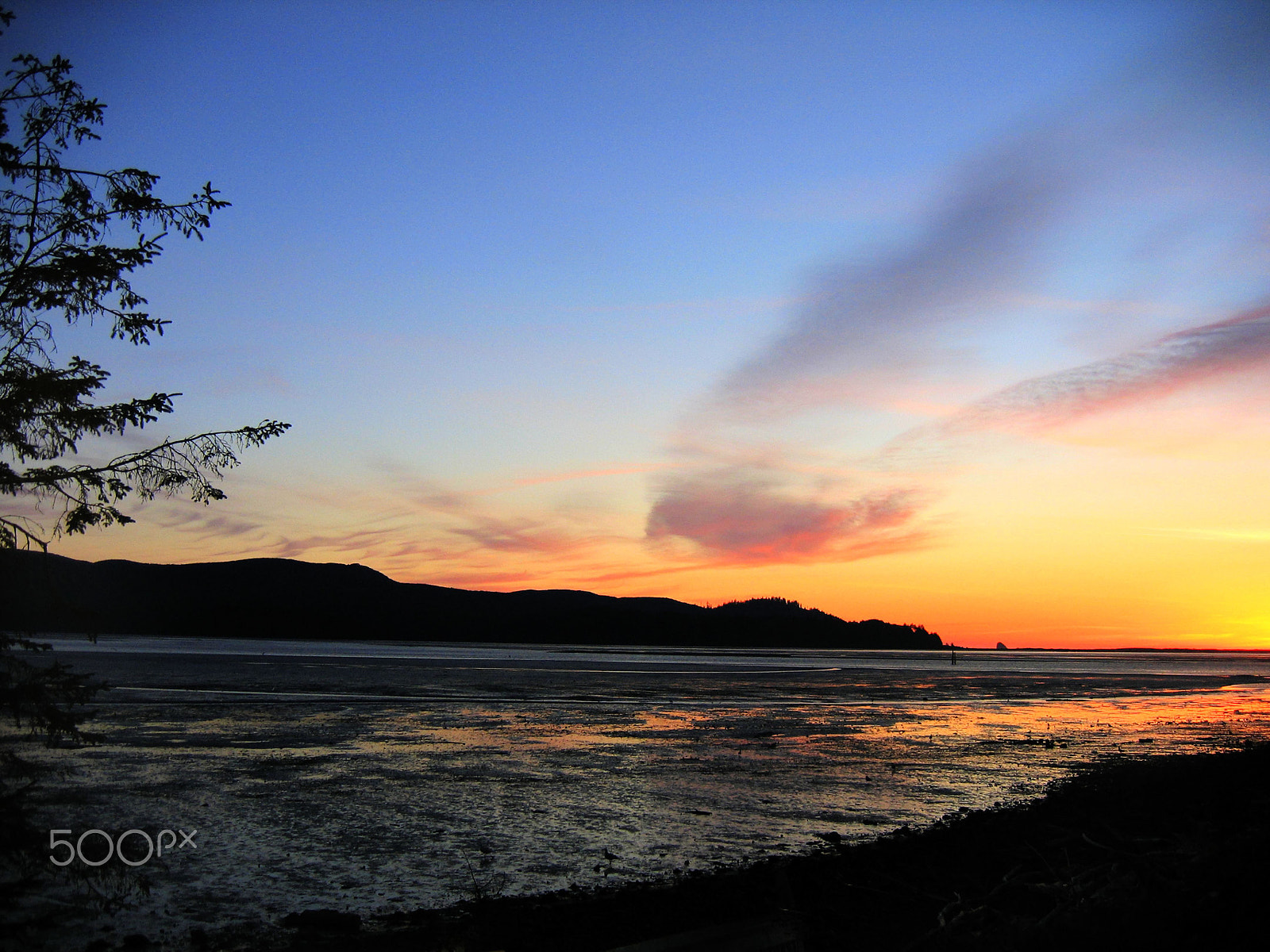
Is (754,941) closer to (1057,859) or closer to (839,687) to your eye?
(1057,859)

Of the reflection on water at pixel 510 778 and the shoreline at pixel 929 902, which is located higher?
the shoreline at pixel 929 902

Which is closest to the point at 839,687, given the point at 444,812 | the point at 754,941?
the point at 444,812

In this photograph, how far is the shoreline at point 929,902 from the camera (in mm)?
5027

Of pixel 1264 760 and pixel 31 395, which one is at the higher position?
pixel 31 395

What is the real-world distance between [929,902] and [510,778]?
7310 mm

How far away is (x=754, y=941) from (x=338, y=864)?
5.16 metres

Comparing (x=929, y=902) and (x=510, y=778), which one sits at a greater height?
(x=929, y=902)

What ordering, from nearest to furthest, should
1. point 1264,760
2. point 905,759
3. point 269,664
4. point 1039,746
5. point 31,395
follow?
point 31,395 → point 1264,760 → point 905,759 → point 1039,746 → point 269,664

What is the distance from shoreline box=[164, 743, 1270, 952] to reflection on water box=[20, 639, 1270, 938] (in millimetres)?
621

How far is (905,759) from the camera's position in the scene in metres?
16.0

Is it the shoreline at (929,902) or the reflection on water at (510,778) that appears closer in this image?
the shoreline at (929,902)

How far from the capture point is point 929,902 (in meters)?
7.43

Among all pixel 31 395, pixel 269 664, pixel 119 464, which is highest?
pixel 31 395

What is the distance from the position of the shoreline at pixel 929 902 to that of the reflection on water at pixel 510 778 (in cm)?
62
